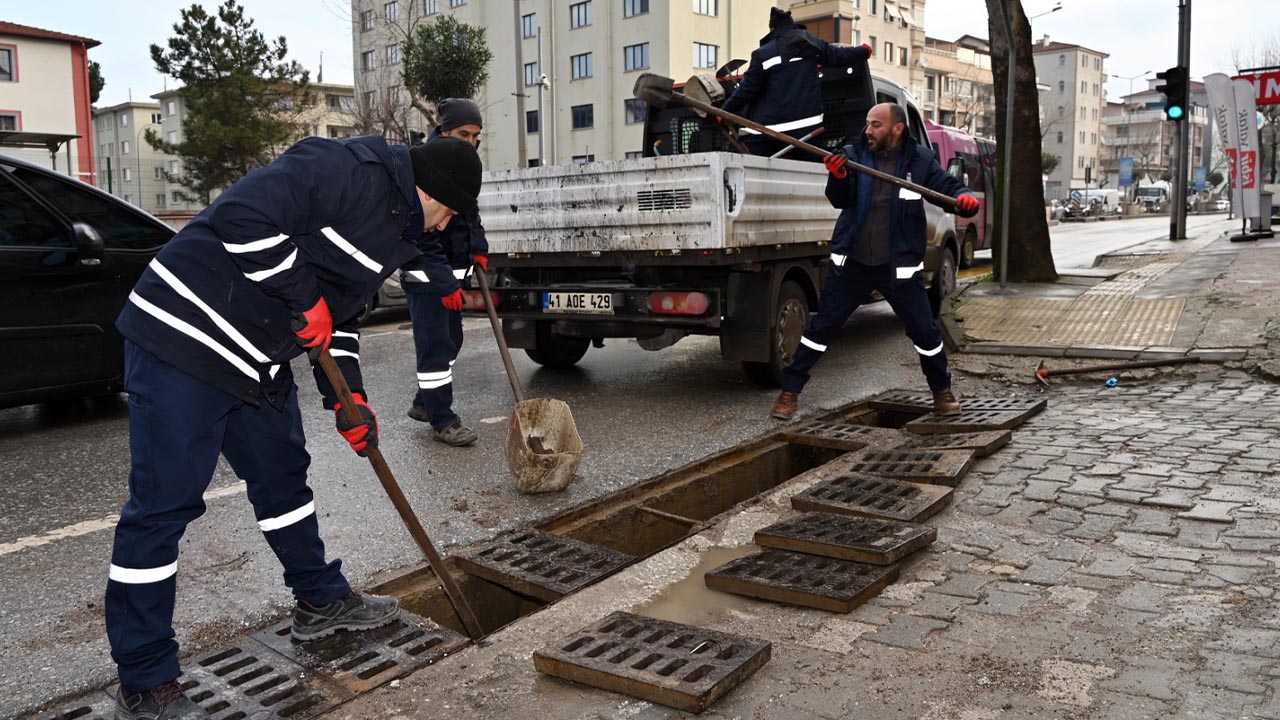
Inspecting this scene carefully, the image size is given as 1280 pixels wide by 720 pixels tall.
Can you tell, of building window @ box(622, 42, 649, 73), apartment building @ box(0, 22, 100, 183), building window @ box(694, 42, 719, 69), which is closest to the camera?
apartment building @ box(0, 22, 100, 183)

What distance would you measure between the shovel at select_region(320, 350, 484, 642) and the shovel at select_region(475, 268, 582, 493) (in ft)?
3.50

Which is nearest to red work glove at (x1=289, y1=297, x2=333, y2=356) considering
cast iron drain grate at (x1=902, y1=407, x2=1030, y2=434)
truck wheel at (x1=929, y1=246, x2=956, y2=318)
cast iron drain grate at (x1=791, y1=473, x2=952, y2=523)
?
cast iron drain grate at (x1=791, y1=473, x2=952, y2=523)

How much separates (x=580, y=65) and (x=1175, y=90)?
117 ft

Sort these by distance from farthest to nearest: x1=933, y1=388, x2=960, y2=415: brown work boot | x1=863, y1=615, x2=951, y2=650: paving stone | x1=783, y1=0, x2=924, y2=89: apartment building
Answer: x1=783, y1=0, x2=924, y2=89: apartment building < x1=933, y1=388, x2=960, y2=415: brown work boot < x1=863, y1=615, x2=951, y2=650: paving stone

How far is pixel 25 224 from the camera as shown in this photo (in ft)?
19.7

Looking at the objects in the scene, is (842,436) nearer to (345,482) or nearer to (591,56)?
(345,482)

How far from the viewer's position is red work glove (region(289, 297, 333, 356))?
2752mm

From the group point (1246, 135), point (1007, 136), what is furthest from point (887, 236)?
point (1246, 135)

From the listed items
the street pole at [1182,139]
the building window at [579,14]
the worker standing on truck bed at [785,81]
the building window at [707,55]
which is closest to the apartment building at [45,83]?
the building window at [579,14]

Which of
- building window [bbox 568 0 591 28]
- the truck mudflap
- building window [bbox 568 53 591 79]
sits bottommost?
the truck mudflap

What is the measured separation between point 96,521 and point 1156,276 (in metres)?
11.5

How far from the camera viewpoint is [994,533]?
3969 millimetres

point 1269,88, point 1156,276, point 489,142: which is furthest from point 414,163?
point 489,142

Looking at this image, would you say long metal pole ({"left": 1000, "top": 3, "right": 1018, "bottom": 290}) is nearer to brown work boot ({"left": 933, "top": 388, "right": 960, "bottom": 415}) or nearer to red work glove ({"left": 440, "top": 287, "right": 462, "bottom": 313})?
brown work boot ({"left": 933, "top": 388, "right": 960, "bottom": 415})
